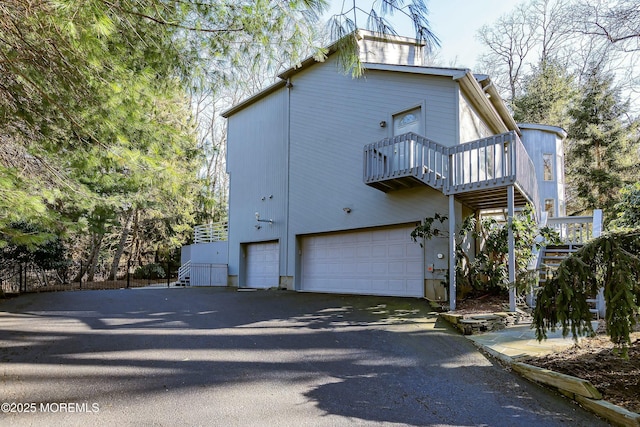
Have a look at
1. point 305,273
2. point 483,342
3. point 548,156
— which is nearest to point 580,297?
point 483,342

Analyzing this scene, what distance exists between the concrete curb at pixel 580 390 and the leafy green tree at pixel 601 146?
15853 millimetres

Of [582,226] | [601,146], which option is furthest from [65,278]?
[601,146]

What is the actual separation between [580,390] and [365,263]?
7.11 meters

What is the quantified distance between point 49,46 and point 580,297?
6.14 meters

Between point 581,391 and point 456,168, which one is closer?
point 581,391

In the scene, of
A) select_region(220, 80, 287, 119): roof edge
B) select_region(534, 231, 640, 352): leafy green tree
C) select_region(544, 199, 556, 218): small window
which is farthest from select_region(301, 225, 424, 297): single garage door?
select_region(544, 199, 556, 218): small window

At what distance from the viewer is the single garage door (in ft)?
31.0

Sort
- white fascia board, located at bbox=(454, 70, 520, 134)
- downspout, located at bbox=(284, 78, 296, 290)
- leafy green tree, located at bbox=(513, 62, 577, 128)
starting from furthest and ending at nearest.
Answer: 1. leafy green tree, located at bbox=(513, 62, 577, 128)
2. downspout, located at bbox=(284, 78, 296, 290)
3. white fascia board, located at bbox=(454, 70, 520, 134)

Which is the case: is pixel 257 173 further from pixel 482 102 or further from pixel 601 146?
pixel 601 146

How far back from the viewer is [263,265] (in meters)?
14.1

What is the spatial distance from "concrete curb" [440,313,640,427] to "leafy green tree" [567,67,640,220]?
52.0 feet

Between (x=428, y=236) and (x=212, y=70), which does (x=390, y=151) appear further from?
(x=212, y=70)

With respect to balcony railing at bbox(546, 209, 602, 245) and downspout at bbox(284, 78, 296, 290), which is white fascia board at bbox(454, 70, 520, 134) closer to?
balcony railing at bbox(546, 209, 602, 245)

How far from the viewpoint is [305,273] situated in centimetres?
1223
